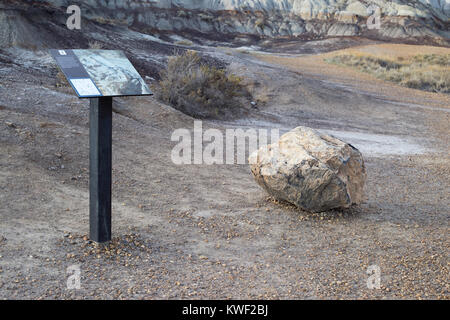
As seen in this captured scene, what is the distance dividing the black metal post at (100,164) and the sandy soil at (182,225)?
219 millimetres

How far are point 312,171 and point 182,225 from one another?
5.20ft

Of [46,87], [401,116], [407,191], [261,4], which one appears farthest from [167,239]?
[261,4]

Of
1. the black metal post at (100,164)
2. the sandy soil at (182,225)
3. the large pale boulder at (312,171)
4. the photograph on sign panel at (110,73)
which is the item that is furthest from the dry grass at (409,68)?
the black metal post at (100,164)

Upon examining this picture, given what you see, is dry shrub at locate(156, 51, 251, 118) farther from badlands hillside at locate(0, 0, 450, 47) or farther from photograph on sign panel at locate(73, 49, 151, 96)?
badlands hillside at locate(0, 0, 450, 47)

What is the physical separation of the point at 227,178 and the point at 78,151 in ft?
7.28

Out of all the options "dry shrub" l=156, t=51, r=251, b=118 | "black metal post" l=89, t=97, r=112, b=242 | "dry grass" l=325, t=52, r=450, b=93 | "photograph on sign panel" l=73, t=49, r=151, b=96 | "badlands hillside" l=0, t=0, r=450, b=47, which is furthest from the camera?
"badlands hillside" l=0, t=0, r=450, b=47

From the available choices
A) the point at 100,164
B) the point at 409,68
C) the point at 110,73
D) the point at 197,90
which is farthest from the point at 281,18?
the point at 100,164

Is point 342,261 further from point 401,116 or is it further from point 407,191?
point 401,116

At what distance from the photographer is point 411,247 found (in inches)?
207

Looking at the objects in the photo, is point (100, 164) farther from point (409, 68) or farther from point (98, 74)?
point (409, 68)

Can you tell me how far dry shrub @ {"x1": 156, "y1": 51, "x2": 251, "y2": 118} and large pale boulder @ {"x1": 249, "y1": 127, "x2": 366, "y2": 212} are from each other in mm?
6607

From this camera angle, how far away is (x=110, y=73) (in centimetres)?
434

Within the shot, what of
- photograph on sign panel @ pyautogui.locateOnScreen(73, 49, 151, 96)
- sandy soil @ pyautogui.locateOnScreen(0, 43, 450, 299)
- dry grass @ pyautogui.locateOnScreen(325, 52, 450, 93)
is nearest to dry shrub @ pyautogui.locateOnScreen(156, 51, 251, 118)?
sandy soil @ pyautogui.locateOnScreen(0, 43, 450, 299)

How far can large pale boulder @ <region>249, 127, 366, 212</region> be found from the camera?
5.73m
